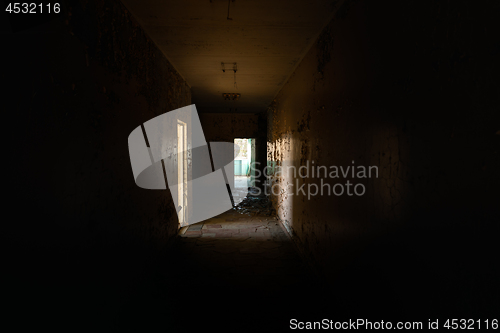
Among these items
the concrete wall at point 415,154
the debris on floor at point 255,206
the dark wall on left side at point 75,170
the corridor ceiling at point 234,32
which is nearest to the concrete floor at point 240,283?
the dark wall on left side at point 75,170

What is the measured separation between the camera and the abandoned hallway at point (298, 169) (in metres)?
1.01

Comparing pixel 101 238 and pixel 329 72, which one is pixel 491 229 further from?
pixel 101 238

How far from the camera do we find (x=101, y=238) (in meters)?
1.83

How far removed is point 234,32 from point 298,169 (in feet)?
6.53

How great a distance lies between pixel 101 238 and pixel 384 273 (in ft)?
6.16

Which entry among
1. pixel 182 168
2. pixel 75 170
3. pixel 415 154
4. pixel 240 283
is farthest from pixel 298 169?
pixel 75 170

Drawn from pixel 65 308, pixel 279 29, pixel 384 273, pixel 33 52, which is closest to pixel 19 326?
pixel 65 308

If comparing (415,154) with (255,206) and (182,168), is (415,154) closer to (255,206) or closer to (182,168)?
(182,168)

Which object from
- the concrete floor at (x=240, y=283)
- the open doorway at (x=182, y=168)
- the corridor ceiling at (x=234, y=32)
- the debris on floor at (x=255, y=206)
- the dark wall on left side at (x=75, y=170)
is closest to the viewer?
the dark wall on left side at (x=75, y=170)

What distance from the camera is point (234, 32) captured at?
9.29ft

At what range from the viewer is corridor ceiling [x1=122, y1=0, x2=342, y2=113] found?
2.30 m

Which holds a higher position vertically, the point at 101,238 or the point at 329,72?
the point at 329,72

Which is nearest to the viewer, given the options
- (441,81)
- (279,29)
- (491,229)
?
(491,229)

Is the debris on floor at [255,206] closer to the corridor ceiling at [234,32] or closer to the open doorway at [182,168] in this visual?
the open doorway at [182,168]
